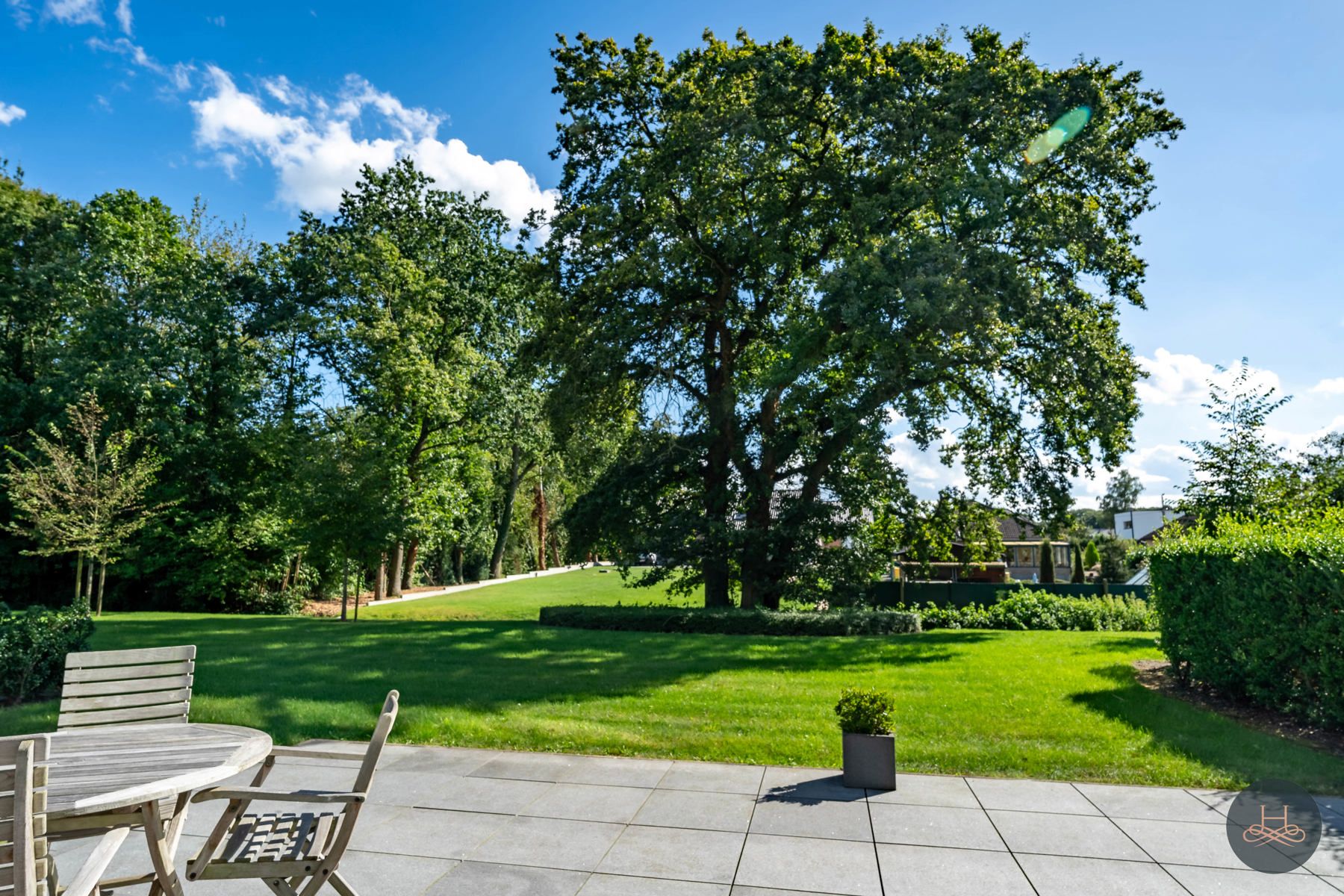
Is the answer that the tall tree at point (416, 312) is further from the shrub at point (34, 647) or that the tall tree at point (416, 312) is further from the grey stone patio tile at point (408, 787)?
the grey stone patio tile at point (408, 787)

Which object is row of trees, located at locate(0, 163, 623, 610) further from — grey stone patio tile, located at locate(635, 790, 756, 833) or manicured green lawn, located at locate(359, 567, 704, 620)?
grey stone patio tile, located at locate(635, 790, 756, 833)

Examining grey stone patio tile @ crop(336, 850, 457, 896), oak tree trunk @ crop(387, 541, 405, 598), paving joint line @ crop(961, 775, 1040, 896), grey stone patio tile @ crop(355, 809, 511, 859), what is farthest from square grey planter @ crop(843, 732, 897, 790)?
oak tree trunk @ crop(387, 541, 405, 598)

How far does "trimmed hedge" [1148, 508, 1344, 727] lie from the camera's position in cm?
736

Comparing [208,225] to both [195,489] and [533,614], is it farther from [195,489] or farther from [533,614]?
[533,614]

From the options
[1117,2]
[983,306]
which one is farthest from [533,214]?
[1117,2]

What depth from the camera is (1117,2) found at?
35.6 feet

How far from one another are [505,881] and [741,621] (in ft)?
38.4

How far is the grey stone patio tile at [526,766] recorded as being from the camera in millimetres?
6676

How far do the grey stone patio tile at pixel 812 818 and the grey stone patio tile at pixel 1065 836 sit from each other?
0.92m

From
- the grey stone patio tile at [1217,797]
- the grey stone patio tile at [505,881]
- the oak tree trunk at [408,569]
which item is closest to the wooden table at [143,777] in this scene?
the grey stone patio tile at [505,881]

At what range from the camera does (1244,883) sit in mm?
4414

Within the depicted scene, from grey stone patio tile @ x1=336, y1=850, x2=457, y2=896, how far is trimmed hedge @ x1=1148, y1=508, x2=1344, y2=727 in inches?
306

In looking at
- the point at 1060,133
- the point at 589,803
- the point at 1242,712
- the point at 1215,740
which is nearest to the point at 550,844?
the point at 589,803

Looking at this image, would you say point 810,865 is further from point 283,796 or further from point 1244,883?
point 283,796
